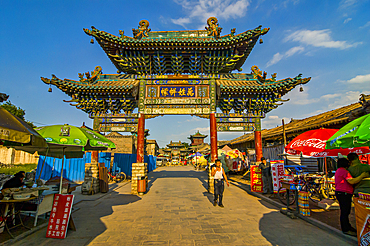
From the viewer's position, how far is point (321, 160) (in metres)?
11.8

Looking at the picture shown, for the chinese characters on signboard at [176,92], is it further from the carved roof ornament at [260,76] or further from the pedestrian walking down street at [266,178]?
the pedestrian walking down street at [266,178]

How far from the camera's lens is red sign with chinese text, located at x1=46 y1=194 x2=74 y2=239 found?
4625 mm

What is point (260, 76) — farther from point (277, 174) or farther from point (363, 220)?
point (363, 220)

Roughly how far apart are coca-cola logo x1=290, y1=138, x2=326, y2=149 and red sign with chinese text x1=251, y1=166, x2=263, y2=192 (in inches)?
94.9

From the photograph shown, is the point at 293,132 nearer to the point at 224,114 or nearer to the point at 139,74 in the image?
the point at 224,114

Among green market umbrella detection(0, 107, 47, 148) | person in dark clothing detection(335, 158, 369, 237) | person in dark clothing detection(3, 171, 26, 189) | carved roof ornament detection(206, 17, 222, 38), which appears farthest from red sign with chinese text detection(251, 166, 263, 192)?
person in dark clothing detection(3, 171, 26, 189)

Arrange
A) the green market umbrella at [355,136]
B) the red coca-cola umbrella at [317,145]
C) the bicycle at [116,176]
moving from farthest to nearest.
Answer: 1. the bicycle at [116,176]
2. the red coca-cola umbrella at [317,145]
3. the green market umbrella at [355,136]

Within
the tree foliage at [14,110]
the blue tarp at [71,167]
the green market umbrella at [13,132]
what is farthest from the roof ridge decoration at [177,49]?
the tree foliage at [14,110]

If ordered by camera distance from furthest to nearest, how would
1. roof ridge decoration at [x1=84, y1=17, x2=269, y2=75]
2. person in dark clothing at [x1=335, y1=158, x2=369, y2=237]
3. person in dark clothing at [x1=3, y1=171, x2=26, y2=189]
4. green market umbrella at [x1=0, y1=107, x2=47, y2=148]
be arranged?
roof ridge decoration at [x1=84, y1=17, x2=269, y2=75], person in dark clothing at [x1=3, y1=171, x2=26, y2=189], person in dark clothing at [x1=335, y1=158, x2=369, y2=237], green market umbrella at [x1=0, y1=107, x2=47, y2=148]

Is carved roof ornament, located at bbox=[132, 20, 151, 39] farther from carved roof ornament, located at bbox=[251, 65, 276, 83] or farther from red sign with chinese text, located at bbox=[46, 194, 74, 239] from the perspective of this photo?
red sign with chinese text, located at bbox=[46, 194, 74, 239]

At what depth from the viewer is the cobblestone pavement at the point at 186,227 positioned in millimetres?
4336

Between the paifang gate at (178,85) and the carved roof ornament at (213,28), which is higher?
the carved roof ornament at (213,28)

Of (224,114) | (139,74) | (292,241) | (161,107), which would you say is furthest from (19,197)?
A: (224,114)

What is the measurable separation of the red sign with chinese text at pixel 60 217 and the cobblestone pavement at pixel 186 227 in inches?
6.9
